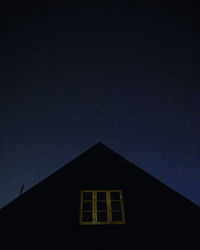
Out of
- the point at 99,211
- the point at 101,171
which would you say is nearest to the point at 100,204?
the point at 101,171

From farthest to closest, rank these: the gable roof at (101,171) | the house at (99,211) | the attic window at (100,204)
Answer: the gable roof at (101,171)
the attic window at (100,204)
the house at (99,211)

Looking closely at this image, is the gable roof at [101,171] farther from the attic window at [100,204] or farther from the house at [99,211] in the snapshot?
the attic window at [100,204]

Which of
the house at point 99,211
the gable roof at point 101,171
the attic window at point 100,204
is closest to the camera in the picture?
the house at point 99,211

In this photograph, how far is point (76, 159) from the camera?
839 cm

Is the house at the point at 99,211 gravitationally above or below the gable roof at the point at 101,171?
below

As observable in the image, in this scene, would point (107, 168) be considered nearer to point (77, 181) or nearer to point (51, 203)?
point (77, 181)

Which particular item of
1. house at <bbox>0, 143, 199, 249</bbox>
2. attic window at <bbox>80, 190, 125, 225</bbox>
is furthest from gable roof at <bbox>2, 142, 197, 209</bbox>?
attic window at <bbox>80, 190, 125, 225</bbox>

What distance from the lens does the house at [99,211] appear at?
19.5ft

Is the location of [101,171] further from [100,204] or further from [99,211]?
[100,204]

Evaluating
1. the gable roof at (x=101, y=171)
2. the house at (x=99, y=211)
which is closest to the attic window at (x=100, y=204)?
the house at (x=99, y=211)

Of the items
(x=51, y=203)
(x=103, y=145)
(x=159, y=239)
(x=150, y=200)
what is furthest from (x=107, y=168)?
(x=159, y=239)

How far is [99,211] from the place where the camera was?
6566mm

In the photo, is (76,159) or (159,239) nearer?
(159,239)

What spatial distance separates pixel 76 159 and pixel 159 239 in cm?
435
